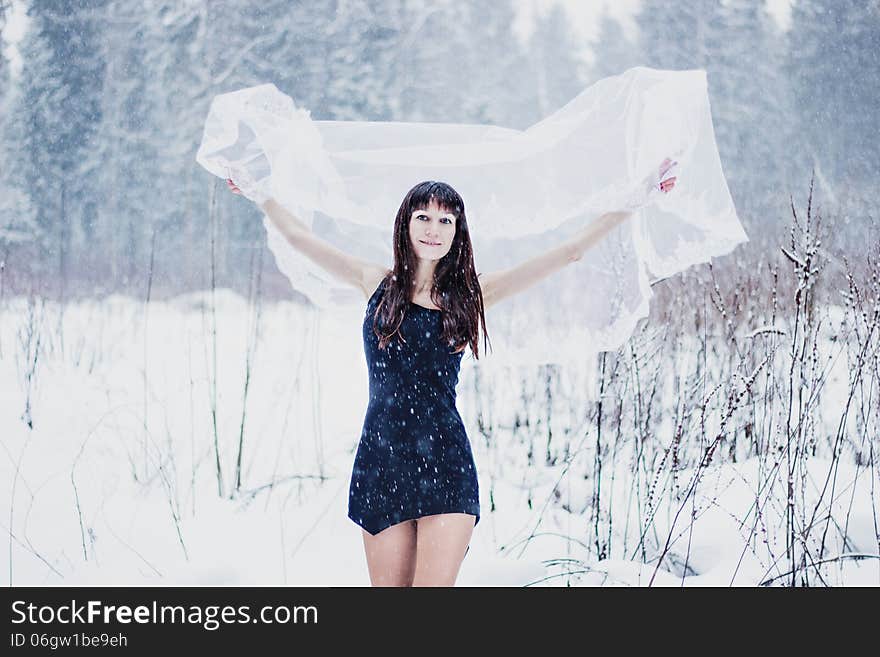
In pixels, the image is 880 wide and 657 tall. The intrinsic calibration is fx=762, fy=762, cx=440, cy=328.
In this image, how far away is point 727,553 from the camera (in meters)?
2.05

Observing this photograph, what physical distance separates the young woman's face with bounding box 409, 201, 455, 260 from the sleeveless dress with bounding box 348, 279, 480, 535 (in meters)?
0.11

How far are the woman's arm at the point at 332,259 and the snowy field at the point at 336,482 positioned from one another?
0.28 meters

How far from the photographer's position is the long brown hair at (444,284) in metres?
1.41

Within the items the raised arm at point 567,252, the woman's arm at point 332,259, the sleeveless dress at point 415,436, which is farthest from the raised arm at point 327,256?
the raised arm at point 567,252

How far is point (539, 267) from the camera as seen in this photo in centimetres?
152

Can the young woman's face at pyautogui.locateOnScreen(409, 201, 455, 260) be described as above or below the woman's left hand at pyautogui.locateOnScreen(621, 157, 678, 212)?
below

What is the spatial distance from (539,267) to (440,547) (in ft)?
1.87

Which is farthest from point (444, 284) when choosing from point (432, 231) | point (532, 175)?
point (532, 175)

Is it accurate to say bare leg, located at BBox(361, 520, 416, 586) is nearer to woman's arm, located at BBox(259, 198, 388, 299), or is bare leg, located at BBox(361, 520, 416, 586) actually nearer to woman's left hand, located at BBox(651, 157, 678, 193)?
woman's arm, located at BBox(259, 198, 388, 299)

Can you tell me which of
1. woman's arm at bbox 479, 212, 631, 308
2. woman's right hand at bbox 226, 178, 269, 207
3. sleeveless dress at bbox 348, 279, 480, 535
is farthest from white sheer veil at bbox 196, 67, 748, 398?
sleeveless dress at bbox 348, 279, 480, 535

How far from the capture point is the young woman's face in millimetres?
1427

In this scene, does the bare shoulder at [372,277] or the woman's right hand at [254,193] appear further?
the woman's right hand at [254,193]

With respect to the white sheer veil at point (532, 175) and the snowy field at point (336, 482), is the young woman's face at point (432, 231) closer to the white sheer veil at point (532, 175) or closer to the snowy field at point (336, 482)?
the white sheer veil at point (532, 175)
